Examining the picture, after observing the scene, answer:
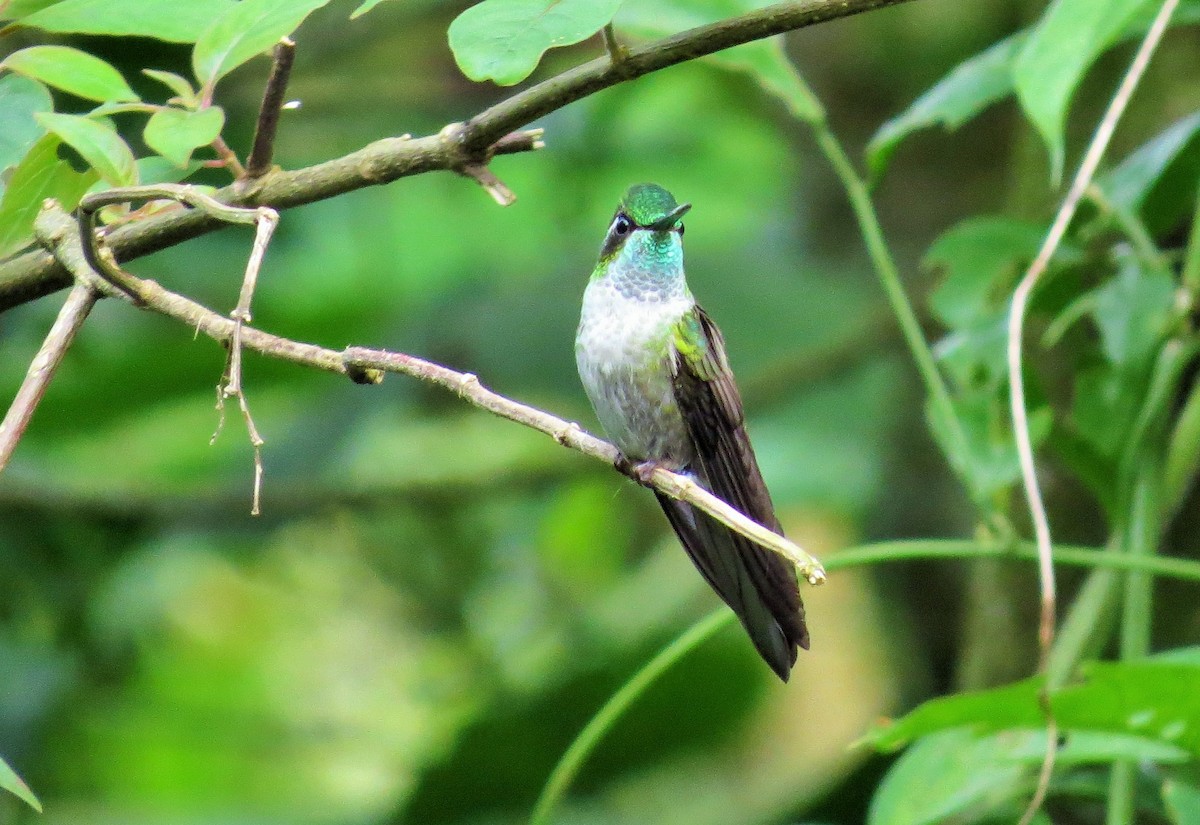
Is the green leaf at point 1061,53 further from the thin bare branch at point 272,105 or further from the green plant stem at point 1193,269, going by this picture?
the thin bare branch at point 272,105

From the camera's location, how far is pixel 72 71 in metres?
1.39

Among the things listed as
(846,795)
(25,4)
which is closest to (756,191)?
(846,795)

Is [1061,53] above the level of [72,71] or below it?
below

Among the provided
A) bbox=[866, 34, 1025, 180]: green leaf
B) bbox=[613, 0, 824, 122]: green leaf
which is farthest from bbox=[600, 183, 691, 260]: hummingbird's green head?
bbox=[866, 34, 1025, 180]: green leaf

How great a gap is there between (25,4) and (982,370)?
187 centimetres

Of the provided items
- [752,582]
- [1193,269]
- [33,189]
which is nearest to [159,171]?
[33,189]

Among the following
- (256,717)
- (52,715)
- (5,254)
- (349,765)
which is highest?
(5,254)

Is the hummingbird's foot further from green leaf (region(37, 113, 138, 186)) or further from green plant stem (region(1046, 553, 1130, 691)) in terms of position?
green plant stem (region(1046, 553, 1130, 691))

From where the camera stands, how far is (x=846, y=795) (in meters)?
3.55

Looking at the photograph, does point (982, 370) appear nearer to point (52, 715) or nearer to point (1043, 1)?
point (1043, 1)

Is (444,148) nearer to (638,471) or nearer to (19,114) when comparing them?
(19,114)

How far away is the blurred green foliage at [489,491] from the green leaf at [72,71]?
178cm

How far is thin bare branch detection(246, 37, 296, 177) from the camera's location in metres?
1.36

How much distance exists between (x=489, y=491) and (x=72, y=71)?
321 centimetres
